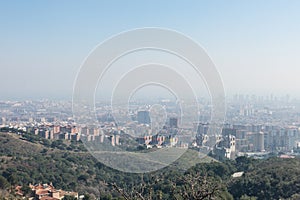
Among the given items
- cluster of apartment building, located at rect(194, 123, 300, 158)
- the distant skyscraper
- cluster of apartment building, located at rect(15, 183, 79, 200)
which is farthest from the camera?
cluster of apartment building, located at rect(194, 123, 300, 158)

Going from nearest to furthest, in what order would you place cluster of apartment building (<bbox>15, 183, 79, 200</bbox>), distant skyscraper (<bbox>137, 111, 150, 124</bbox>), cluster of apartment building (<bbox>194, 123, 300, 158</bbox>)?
distant skyscraper (<bbox>137, 111, 150, 124</bbox>)
cluster of apartment building (<bbox>15, 183, 79, 200</bbox>)
cluster of apartment building (<bbox>194, 123, 300, 158</bbox>)

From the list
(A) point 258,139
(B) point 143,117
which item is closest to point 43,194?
(B) point 143,117

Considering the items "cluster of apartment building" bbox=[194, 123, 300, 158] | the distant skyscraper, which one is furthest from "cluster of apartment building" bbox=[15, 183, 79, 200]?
"cluster of apartment building" bbox=[194, 123, 300, 158]

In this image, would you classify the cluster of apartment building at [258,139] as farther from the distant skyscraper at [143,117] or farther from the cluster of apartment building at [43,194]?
the distant skyscraper at [143,117]

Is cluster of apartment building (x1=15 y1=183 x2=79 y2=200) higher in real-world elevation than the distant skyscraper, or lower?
lower

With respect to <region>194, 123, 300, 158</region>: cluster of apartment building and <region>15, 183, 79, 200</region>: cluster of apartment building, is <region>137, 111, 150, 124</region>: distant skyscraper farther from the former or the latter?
<region>194, 123, 300, 158</region>: cluster of apartment building

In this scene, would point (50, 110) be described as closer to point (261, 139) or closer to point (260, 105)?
point (261, 139)

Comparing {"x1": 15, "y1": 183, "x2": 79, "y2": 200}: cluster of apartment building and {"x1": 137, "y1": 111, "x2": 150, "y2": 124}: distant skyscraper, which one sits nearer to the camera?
{"x1": 137, "y1": 111, "x2": 150, "y2": 124}: distant skyscraper

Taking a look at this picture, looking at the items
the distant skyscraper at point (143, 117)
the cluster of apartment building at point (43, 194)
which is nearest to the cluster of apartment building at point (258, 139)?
Result: the cluster of apartment building at point (43, 194)

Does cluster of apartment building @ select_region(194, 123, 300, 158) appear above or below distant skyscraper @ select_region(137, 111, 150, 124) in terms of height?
below
